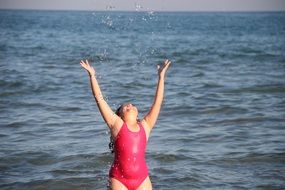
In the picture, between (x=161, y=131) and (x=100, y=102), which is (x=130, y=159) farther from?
(x=161, y=131)

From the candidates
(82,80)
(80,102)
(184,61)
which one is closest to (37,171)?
(80,102)

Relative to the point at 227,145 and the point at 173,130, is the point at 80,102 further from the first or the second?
the point at 227,145

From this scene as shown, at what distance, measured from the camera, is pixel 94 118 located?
487 inches

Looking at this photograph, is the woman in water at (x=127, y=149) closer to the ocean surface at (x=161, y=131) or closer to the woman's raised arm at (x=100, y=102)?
the woman's raised arm at (x=100, y=102)

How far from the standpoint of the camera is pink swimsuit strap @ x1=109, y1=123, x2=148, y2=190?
520 cm

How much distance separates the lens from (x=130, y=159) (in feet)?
17.2

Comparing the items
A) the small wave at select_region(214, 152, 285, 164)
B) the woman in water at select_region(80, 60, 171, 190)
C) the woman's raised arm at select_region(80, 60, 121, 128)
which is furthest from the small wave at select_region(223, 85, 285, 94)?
the woman's raised arm at select_region(80, 60, 121, 128)

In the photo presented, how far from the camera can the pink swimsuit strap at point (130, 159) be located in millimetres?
5195

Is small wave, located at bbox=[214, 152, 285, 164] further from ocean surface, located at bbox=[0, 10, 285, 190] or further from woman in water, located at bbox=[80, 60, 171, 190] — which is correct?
woman in water, located at bbox=[80, 60, 171, 190]

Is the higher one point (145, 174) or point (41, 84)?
point (41, 84)

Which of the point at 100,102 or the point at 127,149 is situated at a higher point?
the point at 100,102

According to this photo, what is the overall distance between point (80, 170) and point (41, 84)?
10435mm

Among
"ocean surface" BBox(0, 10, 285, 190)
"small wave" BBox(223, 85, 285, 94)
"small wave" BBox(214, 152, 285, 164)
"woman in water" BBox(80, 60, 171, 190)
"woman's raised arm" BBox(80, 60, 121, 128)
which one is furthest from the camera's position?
"small wave" BBox(223, 85, 285, 94)

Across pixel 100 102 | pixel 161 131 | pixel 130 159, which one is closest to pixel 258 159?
pixel 161 131
